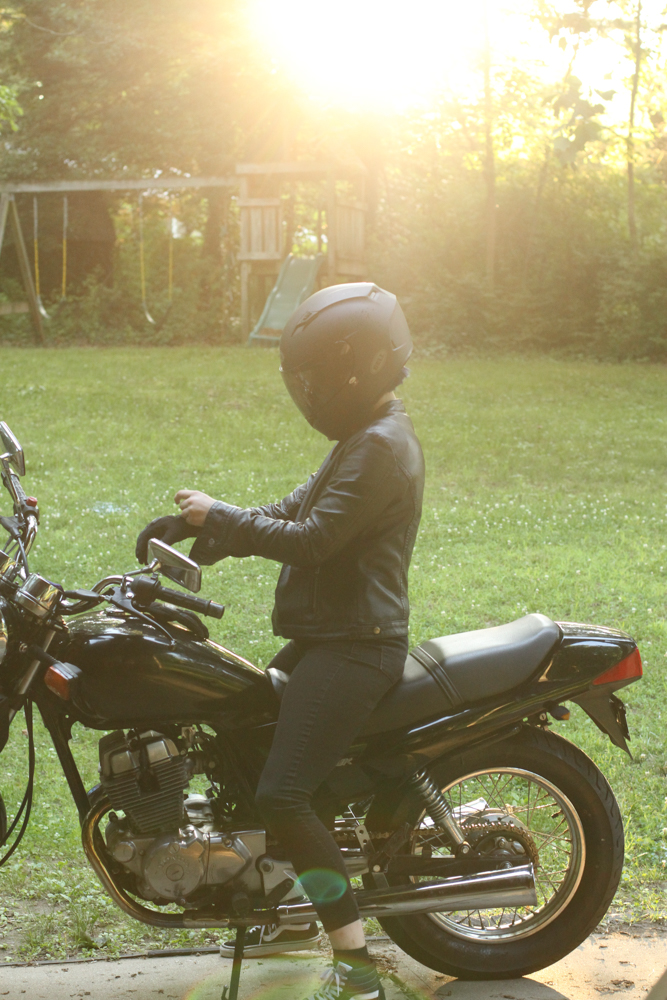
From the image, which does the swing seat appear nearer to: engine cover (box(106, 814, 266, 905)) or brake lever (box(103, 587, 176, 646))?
brake lever (box(103, 587, 176, 646))

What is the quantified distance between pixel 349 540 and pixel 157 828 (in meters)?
0.91

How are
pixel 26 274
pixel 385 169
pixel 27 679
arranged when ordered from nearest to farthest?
pixel 27 679 < pixel 26 274 < pixel 385 169

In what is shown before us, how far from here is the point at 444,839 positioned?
10.0ft

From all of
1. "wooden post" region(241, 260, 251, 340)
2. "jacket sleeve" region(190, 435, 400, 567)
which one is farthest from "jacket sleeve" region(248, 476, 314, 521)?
"wooden post" region(241, 260, 251, 340)

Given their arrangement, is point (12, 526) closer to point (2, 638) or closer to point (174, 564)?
point (2, 638)

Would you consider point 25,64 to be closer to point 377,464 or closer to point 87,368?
point 87,368

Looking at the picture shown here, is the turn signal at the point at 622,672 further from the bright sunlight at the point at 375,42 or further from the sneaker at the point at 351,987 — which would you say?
the bright sunlight at the point at 375,42

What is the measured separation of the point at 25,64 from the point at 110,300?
6.21 meters

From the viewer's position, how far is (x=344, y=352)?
9.33ft

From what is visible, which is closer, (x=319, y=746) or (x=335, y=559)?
(x=319, y=746)

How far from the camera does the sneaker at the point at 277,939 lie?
2902 mm

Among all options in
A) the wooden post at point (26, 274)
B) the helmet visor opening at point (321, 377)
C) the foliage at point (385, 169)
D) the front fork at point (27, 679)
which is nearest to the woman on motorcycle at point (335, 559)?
the helmet visor opening at point (321, 377)

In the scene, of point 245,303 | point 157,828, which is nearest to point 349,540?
point 157,828

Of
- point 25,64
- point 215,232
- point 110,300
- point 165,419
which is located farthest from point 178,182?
point 165,419
